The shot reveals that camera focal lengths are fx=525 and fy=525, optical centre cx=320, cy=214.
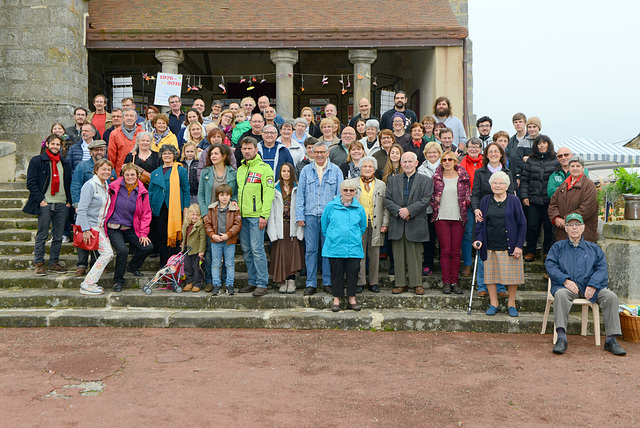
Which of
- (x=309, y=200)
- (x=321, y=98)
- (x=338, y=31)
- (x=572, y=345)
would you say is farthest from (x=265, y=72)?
(x=572, y=345)

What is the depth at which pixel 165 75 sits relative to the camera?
11.4 metres

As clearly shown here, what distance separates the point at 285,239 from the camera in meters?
6.80

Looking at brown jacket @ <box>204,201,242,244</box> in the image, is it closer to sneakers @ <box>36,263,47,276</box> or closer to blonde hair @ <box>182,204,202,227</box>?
blonde hair @ <box>182,204,202,227</box>

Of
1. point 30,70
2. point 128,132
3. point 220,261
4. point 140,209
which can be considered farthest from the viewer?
point 30,70

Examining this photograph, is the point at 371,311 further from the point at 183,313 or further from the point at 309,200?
the point at 183,313

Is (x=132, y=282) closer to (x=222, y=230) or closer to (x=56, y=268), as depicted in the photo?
(x=56, y=268)

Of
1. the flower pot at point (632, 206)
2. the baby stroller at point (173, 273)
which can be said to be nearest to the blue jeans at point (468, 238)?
the flower pot at point (632, 206)

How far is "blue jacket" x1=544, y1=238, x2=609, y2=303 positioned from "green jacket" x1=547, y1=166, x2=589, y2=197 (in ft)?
4.45

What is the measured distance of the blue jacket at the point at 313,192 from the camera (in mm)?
6656

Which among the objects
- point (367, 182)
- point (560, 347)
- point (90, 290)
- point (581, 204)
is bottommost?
point (560, 347)

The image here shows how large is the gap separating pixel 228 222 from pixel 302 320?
153 cm

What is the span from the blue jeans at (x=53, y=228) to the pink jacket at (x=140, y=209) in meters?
1.01

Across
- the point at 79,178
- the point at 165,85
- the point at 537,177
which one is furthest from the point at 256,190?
the point at 165,85

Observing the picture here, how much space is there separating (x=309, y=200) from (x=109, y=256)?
2653 millimetres
